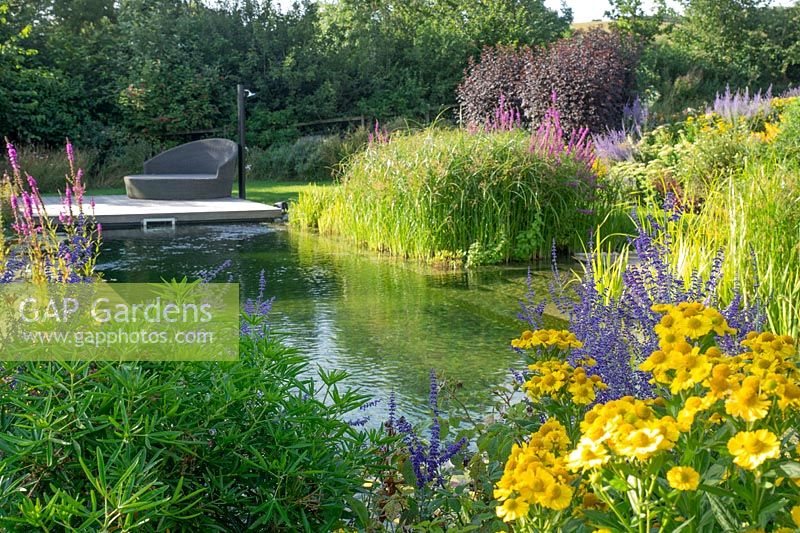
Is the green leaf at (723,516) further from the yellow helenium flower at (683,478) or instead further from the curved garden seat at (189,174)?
the curved garden seat at (189,174)

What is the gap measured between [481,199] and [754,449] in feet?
20.9

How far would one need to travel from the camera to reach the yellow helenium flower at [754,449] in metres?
1.14

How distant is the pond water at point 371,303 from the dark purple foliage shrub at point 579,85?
5.09m

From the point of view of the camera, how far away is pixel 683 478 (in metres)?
1.18

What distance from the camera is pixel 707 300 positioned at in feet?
11.2

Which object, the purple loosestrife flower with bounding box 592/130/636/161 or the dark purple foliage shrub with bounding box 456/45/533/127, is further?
the dark purple foliage shrub with bounding box 456/45/533/127

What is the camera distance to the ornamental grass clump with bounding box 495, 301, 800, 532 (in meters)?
1.20

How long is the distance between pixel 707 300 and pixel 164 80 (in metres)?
16.5

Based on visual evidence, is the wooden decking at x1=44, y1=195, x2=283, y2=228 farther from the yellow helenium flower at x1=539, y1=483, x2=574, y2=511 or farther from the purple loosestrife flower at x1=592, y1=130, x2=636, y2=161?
the yellow helenium flower at x1=539, y1=483, x2=574, y2=511

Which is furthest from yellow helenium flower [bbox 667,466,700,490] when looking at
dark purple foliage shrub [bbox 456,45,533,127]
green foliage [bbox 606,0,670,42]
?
green foliage [bbox 606,0,670,42]

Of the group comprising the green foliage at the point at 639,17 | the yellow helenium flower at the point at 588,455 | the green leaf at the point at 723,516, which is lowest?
the green leaf at the point at 723,516

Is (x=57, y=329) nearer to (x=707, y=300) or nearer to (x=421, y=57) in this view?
(x=707, y=300)

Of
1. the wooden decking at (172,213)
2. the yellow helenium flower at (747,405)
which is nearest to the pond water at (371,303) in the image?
the wooden decking at (172,213)

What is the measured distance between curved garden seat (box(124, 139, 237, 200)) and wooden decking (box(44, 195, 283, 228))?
0.57 m
